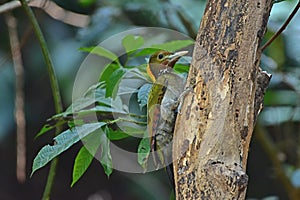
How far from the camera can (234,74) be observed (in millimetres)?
792

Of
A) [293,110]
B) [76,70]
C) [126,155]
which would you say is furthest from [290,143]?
[126,155]

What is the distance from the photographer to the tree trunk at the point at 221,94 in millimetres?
785

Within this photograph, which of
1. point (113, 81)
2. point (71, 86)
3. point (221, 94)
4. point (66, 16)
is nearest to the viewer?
point (221, 94)

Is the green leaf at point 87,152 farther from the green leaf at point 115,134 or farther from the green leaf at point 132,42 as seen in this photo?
the green leaf at point 132,42

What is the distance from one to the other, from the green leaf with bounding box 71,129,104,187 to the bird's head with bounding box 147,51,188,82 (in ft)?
0.53

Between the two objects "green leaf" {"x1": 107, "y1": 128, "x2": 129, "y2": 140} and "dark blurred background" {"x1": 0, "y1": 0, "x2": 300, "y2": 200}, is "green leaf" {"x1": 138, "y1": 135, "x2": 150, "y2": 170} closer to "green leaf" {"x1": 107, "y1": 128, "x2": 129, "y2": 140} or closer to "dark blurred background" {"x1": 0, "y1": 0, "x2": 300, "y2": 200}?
"green leaf" {"x1": 107, "y1": 128, "x2": 129, "y2": 140}

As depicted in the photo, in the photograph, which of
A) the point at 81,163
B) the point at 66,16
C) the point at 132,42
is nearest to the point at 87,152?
the point at 81,163

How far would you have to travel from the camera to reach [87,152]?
97 centimetres

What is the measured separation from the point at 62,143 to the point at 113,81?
0.54ft

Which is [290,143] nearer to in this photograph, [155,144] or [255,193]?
[255,193]

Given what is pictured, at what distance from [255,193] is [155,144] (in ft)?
5.16

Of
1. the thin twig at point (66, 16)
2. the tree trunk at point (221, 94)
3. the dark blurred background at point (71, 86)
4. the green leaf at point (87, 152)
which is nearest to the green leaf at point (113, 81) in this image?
the green leaf at point (87, 152)

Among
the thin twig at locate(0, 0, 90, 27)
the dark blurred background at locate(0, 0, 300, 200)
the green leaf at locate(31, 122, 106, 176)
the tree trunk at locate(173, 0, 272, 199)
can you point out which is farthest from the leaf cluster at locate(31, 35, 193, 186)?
the thin twig at locate(0, 0, 90, 27)

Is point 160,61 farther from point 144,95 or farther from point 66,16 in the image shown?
point 66,16
